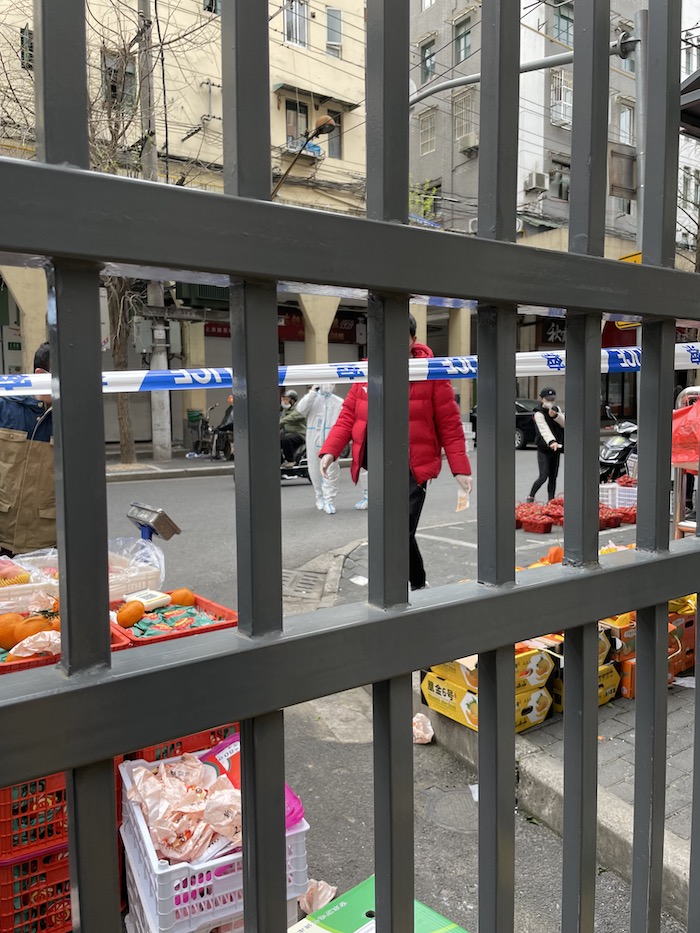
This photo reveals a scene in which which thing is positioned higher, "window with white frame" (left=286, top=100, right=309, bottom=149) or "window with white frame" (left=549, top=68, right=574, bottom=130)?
"window with white frame" (left=549, top=68, right=574, bottom=130)

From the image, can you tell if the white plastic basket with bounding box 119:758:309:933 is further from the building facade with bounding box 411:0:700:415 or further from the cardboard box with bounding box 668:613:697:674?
the building facade with bounding box 411:0:700:415

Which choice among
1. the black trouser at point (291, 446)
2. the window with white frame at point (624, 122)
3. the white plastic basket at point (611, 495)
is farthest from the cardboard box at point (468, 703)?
the window with white frame at point (624, 122)

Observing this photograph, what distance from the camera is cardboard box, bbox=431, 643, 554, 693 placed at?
122 inches

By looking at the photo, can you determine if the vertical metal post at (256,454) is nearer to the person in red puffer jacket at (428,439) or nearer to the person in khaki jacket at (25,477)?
the person in khaki jacket at (25,477)

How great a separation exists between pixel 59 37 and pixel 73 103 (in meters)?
0.06

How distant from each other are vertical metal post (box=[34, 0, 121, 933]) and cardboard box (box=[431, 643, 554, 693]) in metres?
2.46

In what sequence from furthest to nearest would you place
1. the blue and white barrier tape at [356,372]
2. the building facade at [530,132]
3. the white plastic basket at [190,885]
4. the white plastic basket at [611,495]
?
the building facade at [530,132]
the white plastic basket at [611,495]
the blue and white barrier tape at [356,372]
the white plastic basket at [190,885]

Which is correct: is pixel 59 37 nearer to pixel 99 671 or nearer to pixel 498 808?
pixel 99 671

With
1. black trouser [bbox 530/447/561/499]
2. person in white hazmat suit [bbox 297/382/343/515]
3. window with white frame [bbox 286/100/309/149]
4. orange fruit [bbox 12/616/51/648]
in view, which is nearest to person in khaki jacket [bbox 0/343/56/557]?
orange fruit [bbox 12/616/51/648]

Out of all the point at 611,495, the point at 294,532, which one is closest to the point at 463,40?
the point at 611,495

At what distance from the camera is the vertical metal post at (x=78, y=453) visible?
660 millimetres

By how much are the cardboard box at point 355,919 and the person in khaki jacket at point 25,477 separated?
269 cm

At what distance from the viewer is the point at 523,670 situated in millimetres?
3117

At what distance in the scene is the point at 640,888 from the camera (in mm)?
1219
